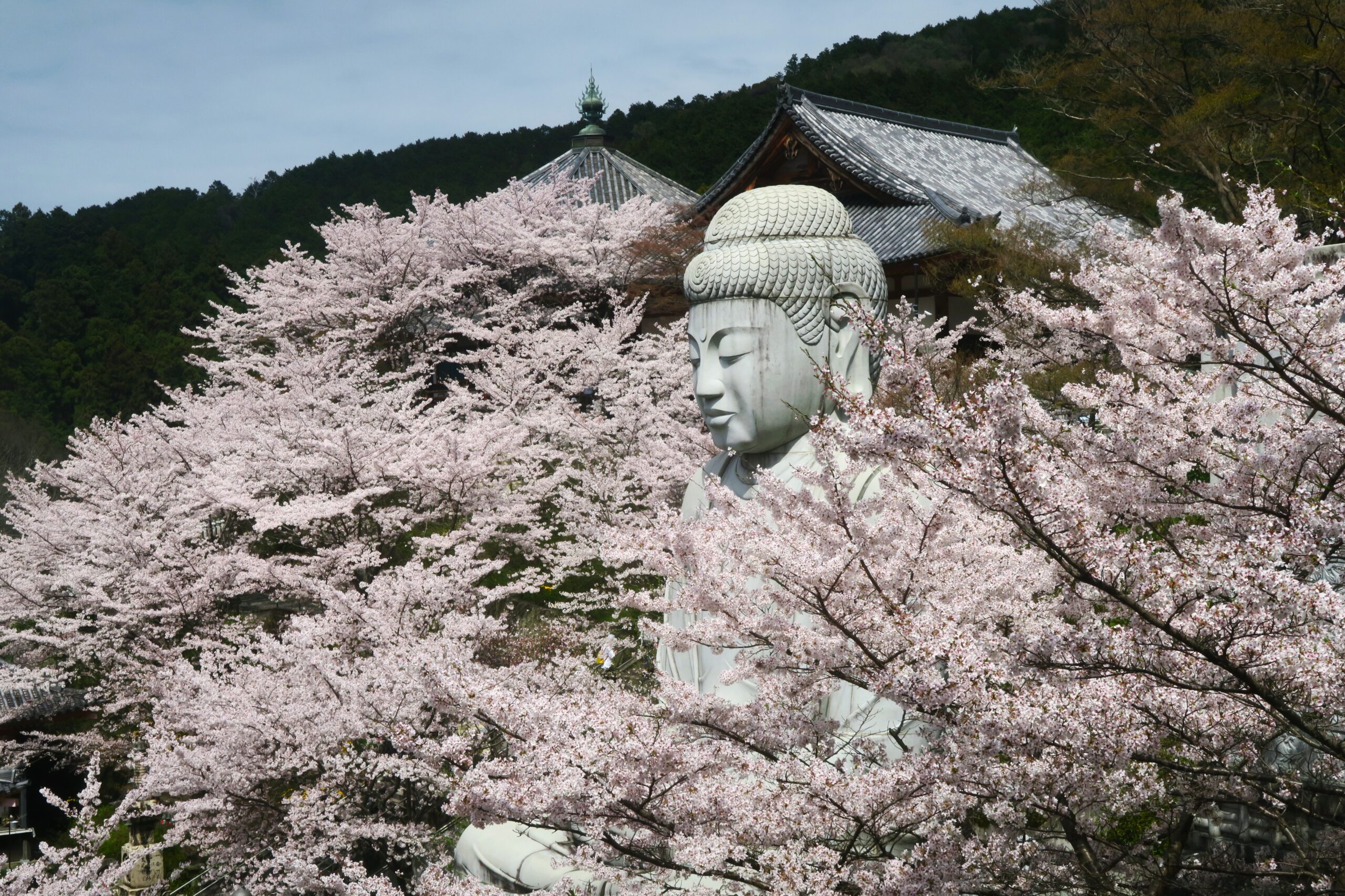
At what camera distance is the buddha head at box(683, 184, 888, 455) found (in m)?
4.56

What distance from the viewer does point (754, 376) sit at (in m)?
4.55

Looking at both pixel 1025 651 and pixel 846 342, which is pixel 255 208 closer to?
pixel 846 342

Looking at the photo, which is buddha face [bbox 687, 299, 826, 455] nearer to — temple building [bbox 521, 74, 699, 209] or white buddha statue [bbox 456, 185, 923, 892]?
white buddha statue [bbox 456, 185, 923, 892]

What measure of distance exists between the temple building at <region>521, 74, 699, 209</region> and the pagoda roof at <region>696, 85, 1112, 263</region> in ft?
13.1

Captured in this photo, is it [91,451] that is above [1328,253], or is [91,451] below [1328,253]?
below

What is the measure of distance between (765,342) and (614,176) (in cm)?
2227

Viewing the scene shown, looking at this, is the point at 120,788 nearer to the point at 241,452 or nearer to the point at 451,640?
the point at 241,452

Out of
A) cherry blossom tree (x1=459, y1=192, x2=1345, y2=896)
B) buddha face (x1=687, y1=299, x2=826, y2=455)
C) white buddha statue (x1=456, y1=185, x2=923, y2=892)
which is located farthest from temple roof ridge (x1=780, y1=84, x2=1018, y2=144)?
cherry blossom tree (x1=459, y1=192, x2=1345, y2=896)

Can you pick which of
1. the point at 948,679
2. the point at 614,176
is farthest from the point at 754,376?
the point at 614,176

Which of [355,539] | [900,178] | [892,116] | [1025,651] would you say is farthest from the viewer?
[892,116]

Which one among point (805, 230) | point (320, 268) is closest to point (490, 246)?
point (320, 268)

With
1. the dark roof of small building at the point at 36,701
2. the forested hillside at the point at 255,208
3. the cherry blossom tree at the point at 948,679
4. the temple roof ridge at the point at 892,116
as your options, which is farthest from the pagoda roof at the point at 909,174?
the dark roof of small building at the point at 36,701

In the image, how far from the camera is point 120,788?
11992 millimetres

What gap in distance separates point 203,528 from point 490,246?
6.69 meters
